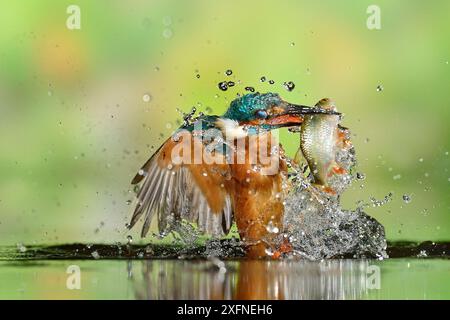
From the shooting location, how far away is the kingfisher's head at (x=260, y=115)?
700 centimetres

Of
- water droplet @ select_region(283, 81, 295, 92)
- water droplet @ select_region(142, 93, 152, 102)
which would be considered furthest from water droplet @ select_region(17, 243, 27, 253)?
water droplet @ select_region(142, 93, 152, 102)

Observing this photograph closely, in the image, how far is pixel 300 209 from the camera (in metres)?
6.87

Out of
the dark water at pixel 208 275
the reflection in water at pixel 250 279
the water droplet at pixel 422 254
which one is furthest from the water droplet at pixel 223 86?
the water droplet at pixel 422 254

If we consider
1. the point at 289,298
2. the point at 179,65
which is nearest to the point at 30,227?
the point at 179,65

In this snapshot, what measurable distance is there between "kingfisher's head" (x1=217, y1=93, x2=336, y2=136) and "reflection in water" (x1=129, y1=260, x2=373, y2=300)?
2.94ft

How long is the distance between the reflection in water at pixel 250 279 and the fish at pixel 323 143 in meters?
0.56

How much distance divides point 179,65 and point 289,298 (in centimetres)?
723

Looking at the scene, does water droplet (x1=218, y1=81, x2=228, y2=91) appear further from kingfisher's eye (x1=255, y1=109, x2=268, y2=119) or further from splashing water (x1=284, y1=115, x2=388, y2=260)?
splashing water (x1=284, y1=115, x2=388, y2=260)

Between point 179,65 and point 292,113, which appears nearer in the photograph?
point 292,113

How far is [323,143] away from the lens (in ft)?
21.6

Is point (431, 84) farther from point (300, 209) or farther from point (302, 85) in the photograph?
point (300, 209)

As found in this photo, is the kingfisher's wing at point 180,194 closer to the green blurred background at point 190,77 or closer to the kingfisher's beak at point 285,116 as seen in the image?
the kingfisher's beak at point 285,116

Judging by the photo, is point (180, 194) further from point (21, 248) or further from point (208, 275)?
point (208, 275)

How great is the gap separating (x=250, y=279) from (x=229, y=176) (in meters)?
1.70
